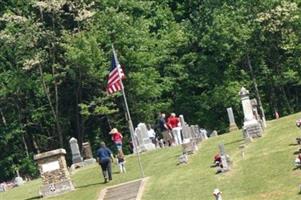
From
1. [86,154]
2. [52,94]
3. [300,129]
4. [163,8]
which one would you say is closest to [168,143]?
[86,154]

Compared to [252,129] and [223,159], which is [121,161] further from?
[223,159]

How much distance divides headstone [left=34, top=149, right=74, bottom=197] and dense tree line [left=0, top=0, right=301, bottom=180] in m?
25.7

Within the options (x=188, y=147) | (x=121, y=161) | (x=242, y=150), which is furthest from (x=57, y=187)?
(x=242, y=150)

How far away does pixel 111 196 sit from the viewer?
31.3 metres

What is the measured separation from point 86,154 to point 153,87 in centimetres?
1573

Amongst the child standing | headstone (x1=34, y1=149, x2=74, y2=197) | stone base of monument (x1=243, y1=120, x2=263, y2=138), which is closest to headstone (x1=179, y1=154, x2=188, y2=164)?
the child standing

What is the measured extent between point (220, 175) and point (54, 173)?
9.37 meters

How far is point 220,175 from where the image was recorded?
96.9 feet

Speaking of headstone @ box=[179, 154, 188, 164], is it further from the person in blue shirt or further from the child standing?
the child standing

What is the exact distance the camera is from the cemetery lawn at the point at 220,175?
85.7ft

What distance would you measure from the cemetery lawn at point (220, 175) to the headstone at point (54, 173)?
69 centimetres

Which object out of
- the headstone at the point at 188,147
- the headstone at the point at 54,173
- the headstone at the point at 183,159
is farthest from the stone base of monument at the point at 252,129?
the headstone at the point at 54,173

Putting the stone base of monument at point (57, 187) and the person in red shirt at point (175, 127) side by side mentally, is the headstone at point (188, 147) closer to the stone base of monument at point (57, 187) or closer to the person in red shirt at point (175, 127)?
the stone base of monument at point (57, 187)

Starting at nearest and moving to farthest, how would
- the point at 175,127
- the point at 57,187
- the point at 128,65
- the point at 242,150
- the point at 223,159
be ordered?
the point at 223,159 < the point at 242,150 < the point at 57,187 < the point at 175,127 < the point at 128,65
